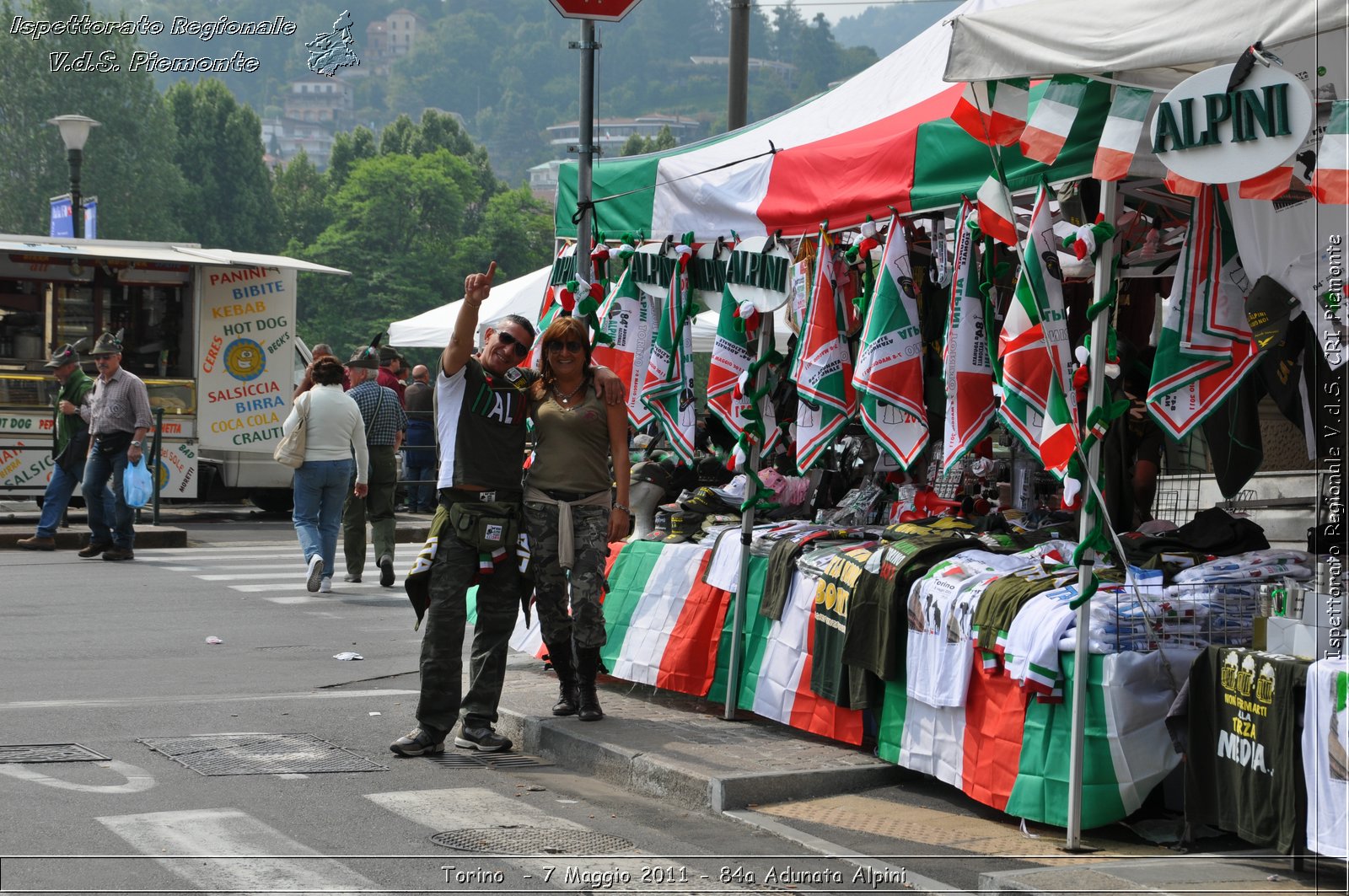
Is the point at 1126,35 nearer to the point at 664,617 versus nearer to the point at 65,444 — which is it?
the point at 664,617

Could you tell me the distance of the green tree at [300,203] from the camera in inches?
3568

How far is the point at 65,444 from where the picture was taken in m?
15.1

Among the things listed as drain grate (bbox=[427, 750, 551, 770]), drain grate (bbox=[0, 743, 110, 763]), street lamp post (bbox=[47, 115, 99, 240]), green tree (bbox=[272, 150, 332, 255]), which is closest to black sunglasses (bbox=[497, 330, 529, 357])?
drain grate (bbox=[427, 750, 551, 770])

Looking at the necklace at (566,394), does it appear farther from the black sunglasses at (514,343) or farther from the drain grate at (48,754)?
the drain grate at (48,754)

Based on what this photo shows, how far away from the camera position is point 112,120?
64562 mm

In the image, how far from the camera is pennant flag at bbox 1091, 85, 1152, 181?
5.25 m

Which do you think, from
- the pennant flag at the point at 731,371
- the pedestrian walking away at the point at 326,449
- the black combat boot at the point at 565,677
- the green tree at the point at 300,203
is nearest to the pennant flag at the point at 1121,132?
the pennant flag at the point at 731,371

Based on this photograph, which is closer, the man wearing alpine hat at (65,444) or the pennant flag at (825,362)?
the pennant flag at (825,362)

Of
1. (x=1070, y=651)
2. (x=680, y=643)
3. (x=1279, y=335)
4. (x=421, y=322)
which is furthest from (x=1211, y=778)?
(x=421, y=322)

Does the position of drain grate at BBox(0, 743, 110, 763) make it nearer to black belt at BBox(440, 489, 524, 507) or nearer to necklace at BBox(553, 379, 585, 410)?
black belt at BBox(440, 489, 524, 507)

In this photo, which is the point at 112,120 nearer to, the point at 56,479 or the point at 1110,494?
the point at 56,479

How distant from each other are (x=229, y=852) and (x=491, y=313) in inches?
656

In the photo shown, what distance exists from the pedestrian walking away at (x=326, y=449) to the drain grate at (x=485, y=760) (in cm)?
583

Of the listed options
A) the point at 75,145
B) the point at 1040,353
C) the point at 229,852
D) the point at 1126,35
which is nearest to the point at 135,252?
the point at 75,145
